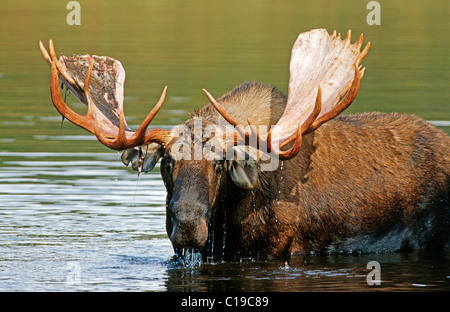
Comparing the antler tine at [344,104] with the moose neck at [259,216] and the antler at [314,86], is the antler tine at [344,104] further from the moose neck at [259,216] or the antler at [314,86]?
the moose neck at [259,216]

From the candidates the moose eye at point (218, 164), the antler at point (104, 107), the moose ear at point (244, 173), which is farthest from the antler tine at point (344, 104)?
the antler at point (104, 107)

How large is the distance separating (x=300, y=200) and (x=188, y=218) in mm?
1635

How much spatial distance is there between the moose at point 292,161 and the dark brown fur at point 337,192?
0.01 metres

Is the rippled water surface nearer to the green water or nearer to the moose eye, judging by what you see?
the moose eye

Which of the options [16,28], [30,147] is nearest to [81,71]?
[30,147]

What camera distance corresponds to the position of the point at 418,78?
26453 mm

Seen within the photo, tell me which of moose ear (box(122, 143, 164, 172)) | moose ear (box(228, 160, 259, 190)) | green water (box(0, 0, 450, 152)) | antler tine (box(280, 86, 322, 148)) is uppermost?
green water (box(0, 0, 450, 152))

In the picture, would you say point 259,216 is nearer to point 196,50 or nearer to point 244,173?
point 244,173

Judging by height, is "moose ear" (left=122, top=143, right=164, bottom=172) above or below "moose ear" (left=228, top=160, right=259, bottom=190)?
above

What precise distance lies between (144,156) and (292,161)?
59.0 inches

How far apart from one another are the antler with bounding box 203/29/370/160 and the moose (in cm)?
1

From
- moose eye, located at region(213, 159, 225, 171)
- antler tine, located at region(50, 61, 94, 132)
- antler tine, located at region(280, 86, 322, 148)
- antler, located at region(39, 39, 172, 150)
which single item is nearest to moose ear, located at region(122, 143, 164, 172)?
antler, located at region(39, 39, 172, 150)

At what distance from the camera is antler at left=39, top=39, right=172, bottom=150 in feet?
32.5

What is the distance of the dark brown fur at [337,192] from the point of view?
1053 centimetres
